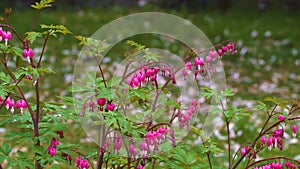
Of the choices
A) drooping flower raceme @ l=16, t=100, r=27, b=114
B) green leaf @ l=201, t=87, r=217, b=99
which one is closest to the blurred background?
green leaf @ l=201, t=87, r=217, b=99

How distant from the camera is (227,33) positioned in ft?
37.9

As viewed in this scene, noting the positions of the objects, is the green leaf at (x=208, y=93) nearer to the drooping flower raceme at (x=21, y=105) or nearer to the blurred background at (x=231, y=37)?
the drooping flower raceme at (x=21, y=105)

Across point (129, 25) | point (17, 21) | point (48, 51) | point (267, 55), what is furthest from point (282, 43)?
point (17, 21)

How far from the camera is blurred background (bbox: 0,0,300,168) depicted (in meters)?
8.85

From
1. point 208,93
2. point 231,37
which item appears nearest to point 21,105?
point 208,93

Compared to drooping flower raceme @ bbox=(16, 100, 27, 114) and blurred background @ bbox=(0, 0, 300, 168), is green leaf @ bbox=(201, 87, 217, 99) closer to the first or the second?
drooping flower raceme @ bbox=(16, 100, 27, 114)

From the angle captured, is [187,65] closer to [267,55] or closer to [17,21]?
[267,55]

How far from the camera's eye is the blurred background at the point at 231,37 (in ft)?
29.0

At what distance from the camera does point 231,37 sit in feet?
36.9

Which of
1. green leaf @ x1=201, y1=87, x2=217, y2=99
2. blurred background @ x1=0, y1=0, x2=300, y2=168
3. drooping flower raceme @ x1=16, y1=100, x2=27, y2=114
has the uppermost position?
blurred background @ x1=0, y1=0, x2=300, y2=168

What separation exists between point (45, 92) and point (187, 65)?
243 inches

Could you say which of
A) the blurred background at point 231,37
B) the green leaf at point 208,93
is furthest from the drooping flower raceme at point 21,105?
the blurred background at point 231,37

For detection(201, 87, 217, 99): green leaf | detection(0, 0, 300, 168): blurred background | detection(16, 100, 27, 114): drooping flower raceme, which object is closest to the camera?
detection(16, 100, 27, 114): drooping flower raceme

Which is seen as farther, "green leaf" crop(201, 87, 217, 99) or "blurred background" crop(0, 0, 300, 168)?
"blurred background" crop(0, 0, 300, 168)
